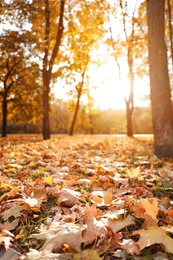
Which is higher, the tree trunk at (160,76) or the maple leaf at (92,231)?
the tree trunk at (160,76)

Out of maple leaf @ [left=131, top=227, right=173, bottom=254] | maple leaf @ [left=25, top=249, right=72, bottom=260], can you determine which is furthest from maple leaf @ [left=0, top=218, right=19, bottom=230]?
maple leaf @ [left=131, top=227, right=173, bottom=254]

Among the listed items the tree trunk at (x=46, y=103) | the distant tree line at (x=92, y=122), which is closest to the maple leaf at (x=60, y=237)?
the tree trunk at (x=46, y=103)

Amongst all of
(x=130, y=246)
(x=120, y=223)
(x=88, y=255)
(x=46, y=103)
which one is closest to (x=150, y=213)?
(x=120, y=223)

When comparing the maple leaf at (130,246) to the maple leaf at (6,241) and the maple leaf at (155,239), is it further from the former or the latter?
the maple leaf at (6,241)

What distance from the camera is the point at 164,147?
5820 mm

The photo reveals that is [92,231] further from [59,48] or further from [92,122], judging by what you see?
[92,122]

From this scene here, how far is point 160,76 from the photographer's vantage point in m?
5.67

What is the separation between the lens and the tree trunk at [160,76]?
566cm

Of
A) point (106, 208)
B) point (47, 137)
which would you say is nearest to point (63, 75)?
point (47, 137)

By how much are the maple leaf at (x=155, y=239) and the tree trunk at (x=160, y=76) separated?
14.0ft

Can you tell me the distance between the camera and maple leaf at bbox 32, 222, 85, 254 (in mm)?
1601

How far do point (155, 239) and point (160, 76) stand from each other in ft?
15.1

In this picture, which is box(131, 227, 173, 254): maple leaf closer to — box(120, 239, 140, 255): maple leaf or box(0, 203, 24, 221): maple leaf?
box(120, 239, 140, 255): maple leaf

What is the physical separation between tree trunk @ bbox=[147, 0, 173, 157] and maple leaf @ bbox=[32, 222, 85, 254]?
4438 millimetres
